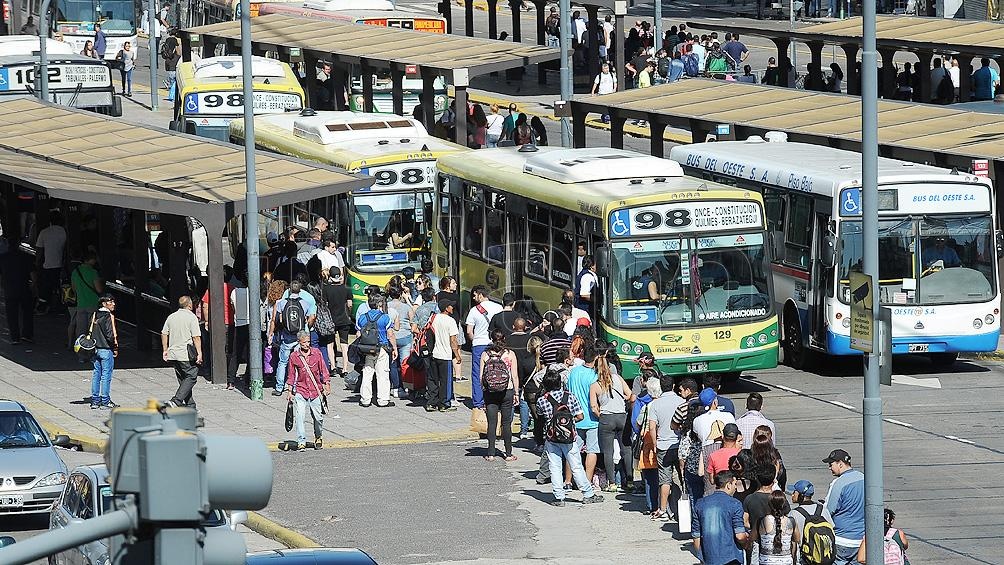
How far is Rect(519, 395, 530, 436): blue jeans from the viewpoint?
19.9 metres

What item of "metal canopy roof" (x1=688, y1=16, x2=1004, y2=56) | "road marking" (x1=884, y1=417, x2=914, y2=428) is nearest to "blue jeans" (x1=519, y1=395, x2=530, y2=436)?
"road marking" (x1=884, y1=417, x2=914, y2=428)

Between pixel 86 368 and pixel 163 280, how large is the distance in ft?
6.65

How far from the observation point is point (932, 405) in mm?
21625

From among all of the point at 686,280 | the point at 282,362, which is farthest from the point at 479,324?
the point at 282,362

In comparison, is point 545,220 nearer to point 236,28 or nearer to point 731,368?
point 731,368

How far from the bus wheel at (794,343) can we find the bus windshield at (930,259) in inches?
51.7

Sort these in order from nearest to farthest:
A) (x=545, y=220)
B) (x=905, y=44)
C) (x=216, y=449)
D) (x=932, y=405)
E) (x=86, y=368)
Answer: (x=216, y=449) → (x=932, y=405) → (x=545, y=220) → (x=86, y=368) → (x=905, y=44)

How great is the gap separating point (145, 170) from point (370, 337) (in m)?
5.60

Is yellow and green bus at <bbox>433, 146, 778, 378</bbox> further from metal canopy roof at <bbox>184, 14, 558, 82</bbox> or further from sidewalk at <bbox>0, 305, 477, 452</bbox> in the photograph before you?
metal canopy roof at <bbox>184, 14, 558, 82</bbox>

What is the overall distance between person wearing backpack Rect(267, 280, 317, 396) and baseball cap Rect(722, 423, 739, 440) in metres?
8.45

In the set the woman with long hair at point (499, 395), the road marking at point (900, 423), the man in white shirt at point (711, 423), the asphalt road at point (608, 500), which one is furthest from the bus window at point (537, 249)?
the man in white shirt at point (711, 423)

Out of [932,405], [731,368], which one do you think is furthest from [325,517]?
[932,405]

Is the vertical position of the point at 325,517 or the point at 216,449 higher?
the point at 216,449

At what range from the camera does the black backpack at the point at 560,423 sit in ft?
54.9
